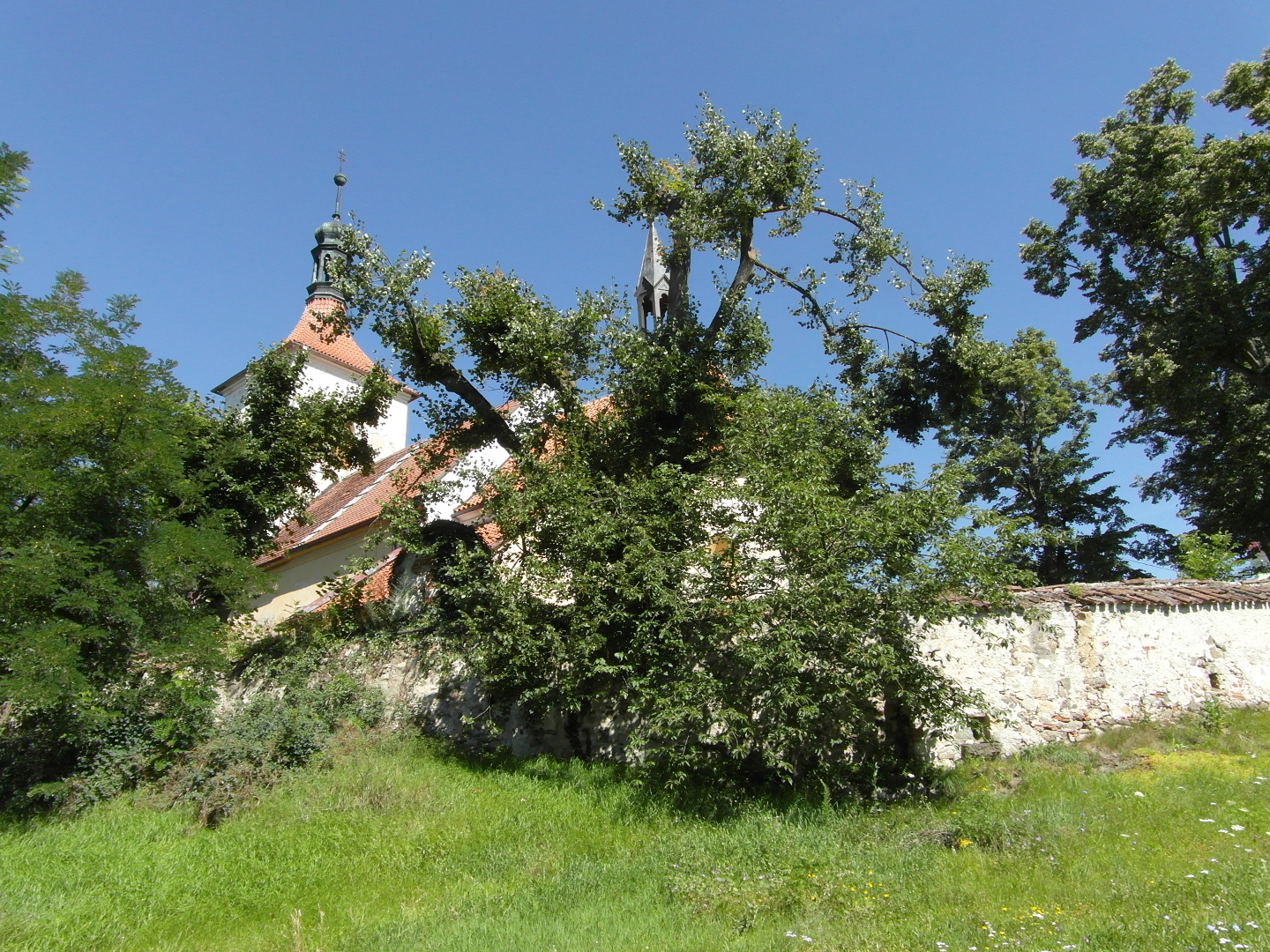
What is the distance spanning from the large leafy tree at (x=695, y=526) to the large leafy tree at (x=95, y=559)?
9.60ft

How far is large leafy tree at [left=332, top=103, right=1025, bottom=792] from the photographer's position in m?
8.53

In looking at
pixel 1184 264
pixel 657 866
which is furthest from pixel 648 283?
pixel 657 866

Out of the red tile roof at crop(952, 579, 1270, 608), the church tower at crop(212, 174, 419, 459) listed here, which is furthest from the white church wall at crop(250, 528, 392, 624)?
the red tile roof at crop(952, 579, 1270, 608)

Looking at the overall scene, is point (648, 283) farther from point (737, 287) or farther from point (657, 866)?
point (657, 866)

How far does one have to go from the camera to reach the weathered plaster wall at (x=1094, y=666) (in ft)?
31.7

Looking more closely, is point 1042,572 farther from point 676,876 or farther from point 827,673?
point 676,876

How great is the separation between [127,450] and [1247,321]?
18.6 metres

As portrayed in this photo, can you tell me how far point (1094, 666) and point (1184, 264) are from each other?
9832 mm

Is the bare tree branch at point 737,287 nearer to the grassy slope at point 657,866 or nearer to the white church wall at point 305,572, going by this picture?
the grassy slope at point 657,866

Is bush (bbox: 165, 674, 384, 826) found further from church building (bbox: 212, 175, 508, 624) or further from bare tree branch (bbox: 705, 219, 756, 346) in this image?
bare tree branch (bbox: 705, 219, 756, 346)

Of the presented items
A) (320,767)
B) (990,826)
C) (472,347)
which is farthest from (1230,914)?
(472,347)

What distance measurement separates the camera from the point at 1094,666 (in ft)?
32.7

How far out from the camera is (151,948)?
6.31m

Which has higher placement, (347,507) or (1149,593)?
(347,507)
